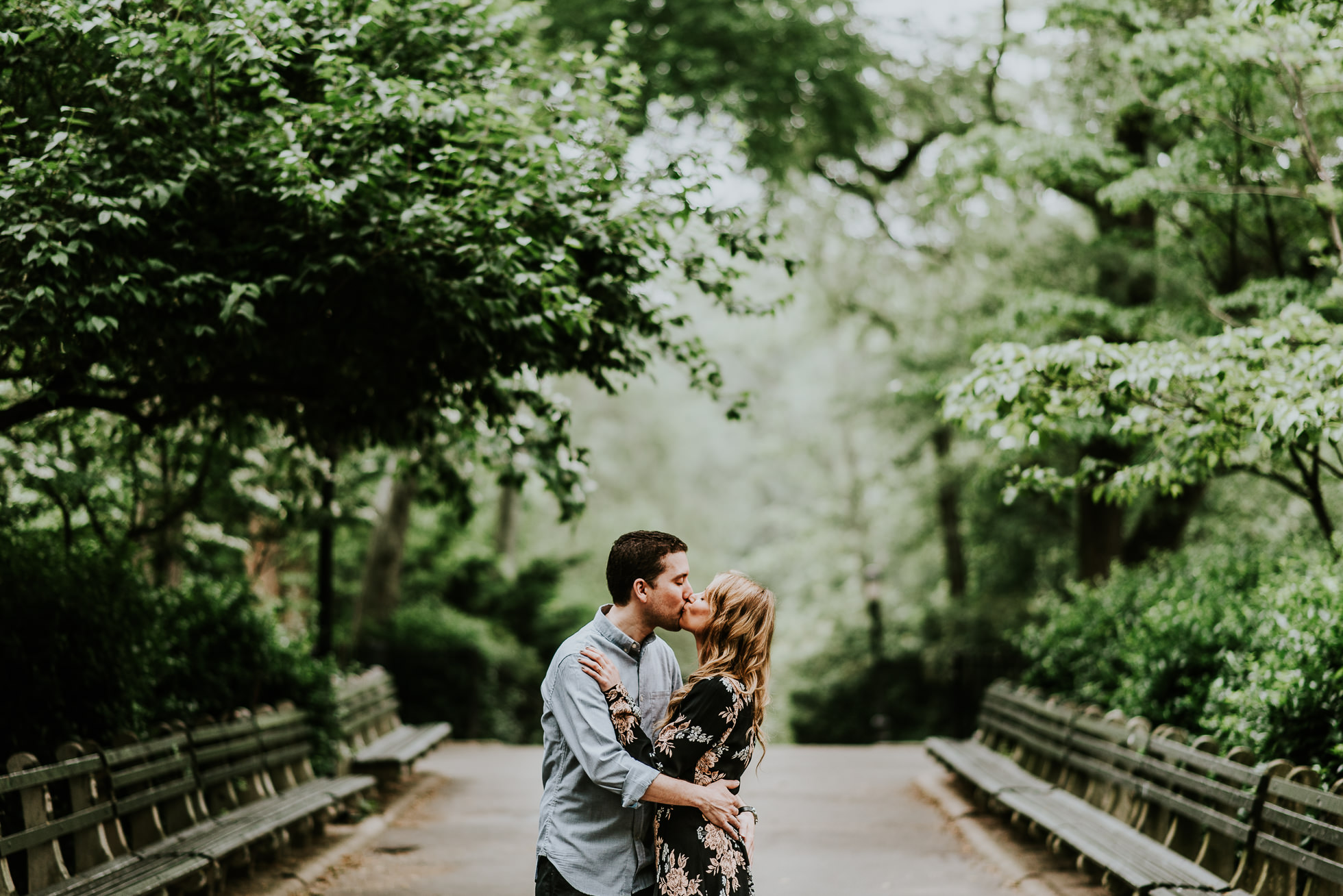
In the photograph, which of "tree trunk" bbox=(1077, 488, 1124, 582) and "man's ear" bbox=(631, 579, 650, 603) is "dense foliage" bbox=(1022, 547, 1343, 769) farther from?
"man's ear" bbox=(631, 579, 650, 603)

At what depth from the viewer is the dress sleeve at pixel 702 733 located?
3.43m

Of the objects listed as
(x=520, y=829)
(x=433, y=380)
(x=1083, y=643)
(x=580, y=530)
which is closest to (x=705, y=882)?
(x=433, y=380)

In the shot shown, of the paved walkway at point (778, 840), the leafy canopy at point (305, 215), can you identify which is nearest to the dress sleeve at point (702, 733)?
the leafy canopy at point (305, 215)

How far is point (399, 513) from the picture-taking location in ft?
58.8

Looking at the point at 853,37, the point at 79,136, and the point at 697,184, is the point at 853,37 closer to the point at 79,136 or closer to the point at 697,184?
the point at 697,184

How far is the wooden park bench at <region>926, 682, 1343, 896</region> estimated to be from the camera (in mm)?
5562

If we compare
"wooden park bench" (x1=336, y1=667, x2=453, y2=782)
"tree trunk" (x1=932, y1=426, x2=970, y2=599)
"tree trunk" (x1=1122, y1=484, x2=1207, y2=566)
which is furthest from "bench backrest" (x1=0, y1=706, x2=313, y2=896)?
"tree trunk" (x1=932, y1=426, x2=970, y2=599)

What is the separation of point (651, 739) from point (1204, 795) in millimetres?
4453

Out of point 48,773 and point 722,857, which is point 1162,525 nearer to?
point 722,857

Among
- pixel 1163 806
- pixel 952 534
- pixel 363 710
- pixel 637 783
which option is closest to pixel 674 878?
pixel 637 783

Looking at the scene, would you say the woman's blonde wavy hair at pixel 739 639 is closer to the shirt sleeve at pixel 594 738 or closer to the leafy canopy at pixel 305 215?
the shirt sleeve at pixel 594 738

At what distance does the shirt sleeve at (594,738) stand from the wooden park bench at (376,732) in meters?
7.85

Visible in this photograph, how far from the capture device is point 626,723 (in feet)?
11.3

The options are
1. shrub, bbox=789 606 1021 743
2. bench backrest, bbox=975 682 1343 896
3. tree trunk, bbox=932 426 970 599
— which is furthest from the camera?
tree trunk, bbox=932 426 970 599
